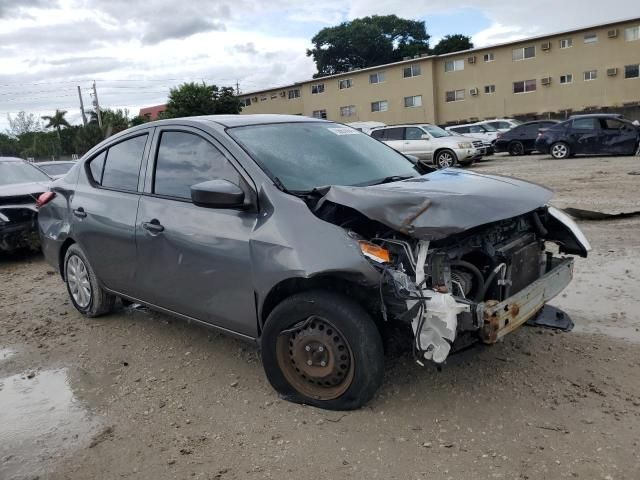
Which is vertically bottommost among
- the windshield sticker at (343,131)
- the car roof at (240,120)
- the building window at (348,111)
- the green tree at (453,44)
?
the windshield sticker at (343,131)

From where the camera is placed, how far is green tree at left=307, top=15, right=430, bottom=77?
6862 cm

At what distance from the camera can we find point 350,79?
157 feet

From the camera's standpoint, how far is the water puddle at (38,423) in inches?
119

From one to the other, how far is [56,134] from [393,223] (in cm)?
6864

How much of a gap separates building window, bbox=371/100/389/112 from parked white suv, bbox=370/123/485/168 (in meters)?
27.6

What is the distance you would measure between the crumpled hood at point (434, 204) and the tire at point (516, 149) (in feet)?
67.2

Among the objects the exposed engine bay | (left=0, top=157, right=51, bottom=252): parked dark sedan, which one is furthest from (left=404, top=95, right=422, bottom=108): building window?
the exposed engine bay

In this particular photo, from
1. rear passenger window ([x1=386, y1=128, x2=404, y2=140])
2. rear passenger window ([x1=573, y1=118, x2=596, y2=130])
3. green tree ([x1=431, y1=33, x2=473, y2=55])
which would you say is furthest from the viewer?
green tree ([x1=431, y1=33, x2=473, y2=55])

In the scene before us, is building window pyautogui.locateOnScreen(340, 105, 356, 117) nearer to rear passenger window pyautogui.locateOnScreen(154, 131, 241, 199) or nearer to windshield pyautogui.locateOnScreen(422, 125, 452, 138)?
windshield pyautogui.locateOnScreen(422, 125, 452, 138)

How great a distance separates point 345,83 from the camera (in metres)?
48.1

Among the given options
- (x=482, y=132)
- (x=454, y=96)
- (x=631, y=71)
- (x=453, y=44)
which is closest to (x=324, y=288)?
(x=482, y=132)

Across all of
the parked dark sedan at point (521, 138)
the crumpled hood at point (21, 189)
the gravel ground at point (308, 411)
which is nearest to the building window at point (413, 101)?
the parked dark sedan at point (521, 138)

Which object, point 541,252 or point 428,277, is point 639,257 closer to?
point 541,252

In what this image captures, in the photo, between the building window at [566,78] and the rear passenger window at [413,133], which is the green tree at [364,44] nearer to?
the building window at [566,78]
